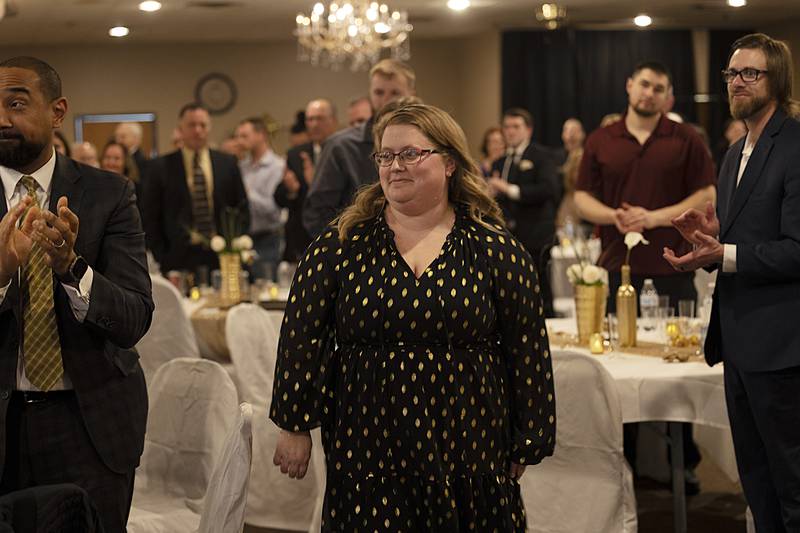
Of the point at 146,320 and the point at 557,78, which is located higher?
the point at 557,78

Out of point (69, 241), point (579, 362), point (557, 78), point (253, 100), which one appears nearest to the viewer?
point (69, 241)

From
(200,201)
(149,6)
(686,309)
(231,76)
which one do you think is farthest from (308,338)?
(231,76)

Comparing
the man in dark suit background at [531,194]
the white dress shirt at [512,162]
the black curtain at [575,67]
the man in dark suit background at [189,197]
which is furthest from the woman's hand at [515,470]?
the black curtain at [575,67]

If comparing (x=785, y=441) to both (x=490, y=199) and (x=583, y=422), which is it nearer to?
(x=583, y=422)

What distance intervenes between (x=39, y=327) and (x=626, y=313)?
7.73 ft

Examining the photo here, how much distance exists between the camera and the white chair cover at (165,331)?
200 inches

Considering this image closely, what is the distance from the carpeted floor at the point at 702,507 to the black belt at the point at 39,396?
231 cm

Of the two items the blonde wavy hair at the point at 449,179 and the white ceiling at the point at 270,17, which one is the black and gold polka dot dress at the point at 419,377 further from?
the white ceiling at the point at 270,17

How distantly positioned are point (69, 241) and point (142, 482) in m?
1.38

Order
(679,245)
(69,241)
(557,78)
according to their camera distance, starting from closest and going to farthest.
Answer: (69,241)
(679,245)
(557,78)

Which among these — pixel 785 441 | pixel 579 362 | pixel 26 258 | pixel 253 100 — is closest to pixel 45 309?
pixel 26 258

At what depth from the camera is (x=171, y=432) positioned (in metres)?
3.54

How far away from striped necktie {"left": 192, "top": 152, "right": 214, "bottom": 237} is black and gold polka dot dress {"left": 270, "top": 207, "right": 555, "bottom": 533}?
4433mm

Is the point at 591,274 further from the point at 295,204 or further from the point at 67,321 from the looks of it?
the point at 295,204
